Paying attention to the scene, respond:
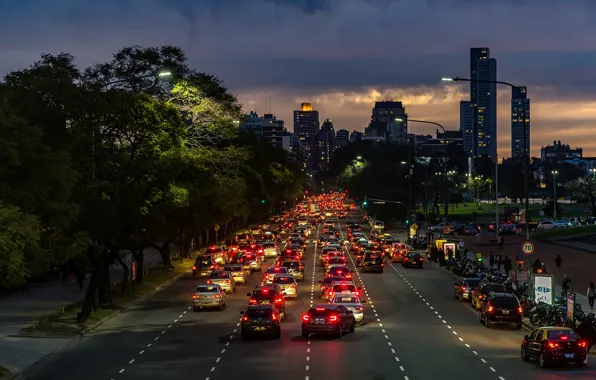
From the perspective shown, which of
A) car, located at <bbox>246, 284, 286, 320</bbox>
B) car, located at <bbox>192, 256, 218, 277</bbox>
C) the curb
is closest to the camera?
the curb

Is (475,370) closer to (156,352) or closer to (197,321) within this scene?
(156,352)

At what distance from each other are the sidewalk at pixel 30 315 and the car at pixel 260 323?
6814 mm

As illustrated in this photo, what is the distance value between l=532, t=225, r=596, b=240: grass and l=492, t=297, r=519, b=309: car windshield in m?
65.7

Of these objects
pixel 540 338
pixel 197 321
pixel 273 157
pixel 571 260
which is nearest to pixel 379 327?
pixel 197 321

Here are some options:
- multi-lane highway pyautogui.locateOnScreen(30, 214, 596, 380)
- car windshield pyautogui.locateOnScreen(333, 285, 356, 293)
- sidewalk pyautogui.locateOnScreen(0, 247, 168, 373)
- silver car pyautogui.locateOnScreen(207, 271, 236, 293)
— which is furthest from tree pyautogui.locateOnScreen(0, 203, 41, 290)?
silver car pyautogui.locateOnScreen(207, 271, 236, 293)

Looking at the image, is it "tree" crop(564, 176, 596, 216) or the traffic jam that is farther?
"tree" crop(564, 176, 596, 216)

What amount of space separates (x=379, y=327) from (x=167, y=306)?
14.1 m

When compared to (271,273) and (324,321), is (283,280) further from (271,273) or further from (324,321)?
(324,321)

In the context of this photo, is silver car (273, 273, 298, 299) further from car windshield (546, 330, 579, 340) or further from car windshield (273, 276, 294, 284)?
car windshield (546, 330, 579, 340)

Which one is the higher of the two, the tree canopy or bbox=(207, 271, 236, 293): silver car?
the tree canopy

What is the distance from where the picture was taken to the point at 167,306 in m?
48.1

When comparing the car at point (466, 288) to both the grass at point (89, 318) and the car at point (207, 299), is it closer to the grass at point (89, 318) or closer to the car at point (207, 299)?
the car at point (207, 299)

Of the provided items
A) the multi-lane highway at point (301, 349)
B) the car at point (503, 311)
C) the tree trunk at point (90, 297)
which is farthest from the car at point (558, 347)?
the tree trunk at point (90, 297)

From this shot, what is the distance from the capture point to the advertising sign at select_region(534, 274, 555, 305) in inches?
1610
